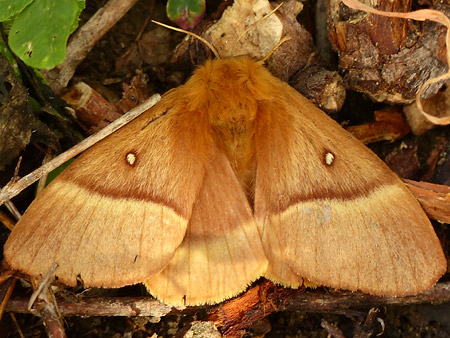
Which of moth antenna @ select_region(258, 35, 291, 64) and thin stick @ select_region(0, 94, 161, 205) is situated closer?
thin stick @ select_region(0, 94, 161, 205)

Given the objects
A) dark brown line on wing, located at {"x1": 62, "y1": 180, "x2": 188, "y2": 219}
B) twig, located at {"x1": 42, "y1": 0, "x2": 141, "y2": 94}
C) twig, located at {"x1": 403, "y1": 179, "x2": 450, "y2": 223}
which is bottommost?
twig, located at {"x1": 403, "y1": 179, "x2": 450, "y2": 223}

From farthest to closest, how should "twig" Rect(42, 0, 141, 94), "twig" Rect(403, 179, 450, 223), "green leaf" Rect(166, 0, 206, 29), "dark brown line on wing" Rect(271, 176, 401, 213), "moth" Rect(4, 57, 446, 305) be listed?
"twig" Rect(42, 0, 141, 94)
"green leaf" Rect(166, 0, 206, 29)
"twig" Rect(403, 179, 450, 223)
"dark brown line on wing" Rect(271, 176, 401, 213)
"moth" Rect(4, 57, 446, 305)

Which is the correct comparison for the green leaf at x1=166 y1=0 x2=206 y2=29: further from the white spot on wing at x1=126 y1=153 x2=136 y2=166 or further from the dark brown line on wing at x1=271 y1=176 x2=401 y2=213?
the dark brown line on wing at x1=271 y1=176 x2=401 y2=213

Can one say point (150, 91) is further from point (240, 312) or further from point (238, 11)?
point (240, 312)

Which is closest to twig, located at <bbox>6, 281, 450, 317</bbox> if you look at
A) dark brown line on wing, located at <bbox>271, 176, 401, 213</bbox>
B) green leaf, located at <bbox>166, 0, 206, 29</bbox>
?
dark brown line on wing, located at <bbox>271, 176, 401, 213</bbox>

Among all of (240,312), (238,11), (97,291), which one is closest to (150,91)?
(238,11)

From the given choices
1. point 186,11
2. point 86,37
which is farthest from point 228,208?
point 86,37
